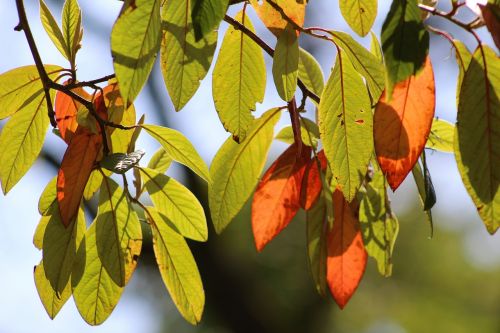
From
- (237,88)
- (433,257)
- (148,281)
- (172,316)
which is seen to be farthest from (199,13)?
(433,257)

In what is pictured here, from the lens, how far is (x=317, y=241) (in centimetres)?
71

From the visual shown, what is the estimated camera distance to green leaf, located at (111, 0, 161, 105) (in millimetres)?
440

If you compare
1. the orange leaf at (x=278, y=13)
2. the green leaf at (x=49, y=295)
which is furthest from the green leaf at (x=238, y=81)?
the green leaf at (x=49, y=295)

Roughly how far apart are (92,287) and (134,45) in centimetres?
28

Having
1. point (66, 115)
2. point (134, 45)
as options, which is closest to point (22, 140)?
point (66, 115)

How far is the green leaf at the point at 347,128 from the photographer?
1.76 feet

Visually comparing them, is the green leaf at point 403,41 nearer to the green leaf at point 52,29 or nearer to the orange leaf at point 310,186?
the orange leaf at point 310,186

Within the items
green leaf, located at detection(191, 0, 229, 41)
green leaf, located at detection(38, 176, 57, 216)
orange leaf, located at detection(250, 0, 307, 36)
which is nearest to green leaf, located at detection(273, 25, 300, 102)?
orange leaf, located at detection(250, 0, 307, 36)

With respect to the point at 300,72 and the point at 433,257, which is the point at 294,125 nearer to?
the point at 300,72

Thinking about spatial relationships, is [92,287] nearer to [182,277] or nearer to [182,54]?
[182,277]

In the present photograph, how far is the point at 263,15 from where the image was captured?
1.91ft

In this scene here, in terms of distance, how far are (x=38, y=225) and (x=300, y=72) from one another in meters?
0.29

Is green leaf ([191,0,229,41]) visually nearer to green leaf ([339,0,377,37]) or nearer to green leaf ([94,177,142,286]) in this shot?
green leaf ([339,0,377,37])

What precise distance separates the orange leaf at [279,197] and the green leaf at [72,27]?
0.22 m
